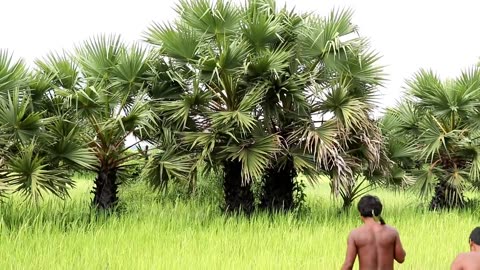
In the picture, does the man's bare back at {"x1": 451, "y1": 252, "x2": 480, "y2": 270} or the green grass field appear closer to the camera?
the man's bare back at {"x1": 451, "y1": 252, "x2": 480, "y2": 270}

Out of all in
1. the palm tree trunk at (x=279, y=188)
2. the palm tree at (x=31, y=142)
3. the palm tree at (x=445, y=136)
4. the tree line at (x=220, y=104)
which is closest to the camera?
the palm tree at (x=31, y=142)

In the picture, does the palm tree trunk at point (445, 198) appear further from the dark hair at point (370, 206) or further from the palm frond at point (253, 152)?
the dark hair at point (370, 206)

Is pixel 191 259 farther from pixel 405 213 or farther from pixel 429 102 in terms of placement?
pixel 429 102

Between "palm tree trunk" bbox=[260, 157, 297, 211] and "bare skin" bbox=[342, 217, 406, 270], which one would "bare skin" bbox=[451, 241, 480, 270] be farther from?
"palm tree trunk" bbox=[260, 157, 297, 211]

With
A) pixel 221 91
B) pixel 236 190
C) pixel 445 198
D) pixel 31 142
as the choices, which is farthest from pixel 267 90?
pixel 445 198

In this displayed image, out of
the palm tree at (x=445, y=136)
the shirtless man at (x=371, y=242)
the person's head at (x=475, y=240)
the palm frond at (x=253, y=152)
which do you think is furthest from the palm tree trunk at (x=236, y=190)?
the person's head at (x=475, y=240)

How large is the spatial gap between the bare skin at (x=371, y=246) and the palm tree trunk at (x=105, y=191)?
264 inches

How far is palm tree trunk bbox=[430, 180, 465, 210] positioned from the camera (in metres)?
13.0

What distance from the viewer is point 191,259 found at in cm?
680

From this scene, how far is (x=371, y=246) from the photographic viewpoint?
14.8ft

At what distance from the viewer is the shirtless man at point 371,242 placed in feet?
14.8

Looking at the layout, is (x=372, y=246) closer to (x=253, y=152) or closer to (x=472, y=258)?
(x=472, y=258)

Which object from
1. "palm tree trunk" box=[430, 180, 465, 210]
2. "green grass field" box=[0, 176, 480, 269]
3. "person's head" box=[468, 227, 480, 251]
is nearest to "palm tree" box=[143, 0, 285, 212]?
"green grass field" box=[0, 176, 480, 269]

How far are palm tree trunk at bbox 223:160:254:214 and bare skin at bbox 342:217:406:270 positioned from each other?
655cm
